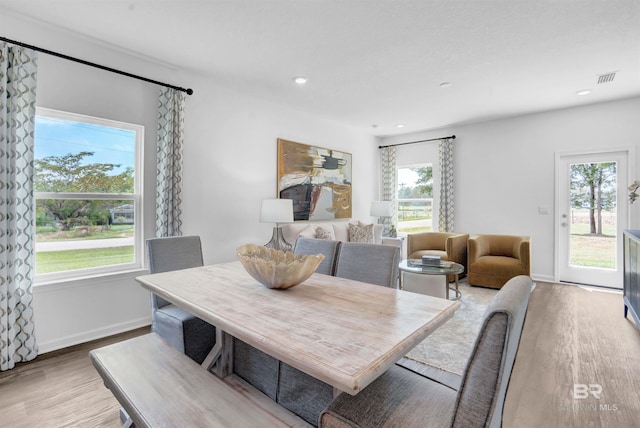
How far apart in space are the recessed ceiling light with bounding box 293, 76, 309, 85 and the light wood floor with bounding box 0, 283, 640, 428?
10.1ft

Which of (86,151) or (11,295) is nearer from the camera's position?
(11,295)

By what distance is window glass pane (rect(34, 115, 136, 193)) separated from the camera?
2543 mm

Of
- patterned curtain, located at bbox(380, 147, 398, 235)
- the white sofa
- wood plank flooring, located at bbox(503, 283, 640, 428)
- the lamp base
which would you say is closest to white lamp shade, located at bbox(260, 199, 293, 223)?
the lamp base

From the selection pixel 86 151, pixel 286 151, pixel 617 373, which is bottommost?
pixel 617 373

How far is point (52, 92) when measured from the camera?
8.26 ft

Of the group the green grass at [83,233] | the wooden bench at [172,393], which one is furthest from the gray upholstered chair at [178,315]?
the green grass at [83,233]

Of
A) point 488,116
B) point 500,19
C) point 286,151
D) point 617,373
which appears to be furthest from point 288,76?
point 617,373

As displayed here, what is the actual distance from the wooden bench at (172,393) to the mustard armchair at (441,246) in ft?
12.1

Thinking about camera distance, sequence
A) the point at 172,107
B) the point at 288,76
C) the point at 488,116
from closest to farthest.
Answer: the point at 172,107 → the point at 288,76 → the point at 488,116

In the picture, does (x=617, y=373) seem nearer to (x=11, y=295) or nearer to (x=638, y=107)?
→ (x=638, y=107)

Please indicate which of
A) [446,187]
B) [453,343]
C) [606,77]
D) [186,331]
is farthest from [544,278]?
[186,331]

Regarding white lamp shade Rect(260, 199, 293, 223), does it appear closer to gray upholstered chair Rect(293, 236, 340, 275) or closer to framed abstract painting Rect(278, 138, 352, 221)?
framed abstract painting Rect(278, 138, 352, 221)

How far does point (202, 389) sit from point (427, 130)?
5.77 m

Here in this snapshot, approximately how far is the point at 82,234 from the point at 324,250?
7.33ft
